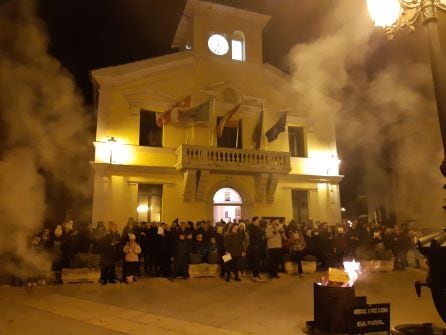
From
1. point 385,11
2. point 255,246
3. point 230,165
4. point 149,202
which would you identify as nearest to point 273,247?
point 255,246

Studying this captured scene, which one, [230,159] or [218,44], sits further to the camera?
[218,44]

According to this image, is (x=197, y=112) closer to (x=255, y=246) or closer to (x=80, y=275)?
(x=255, y=246)

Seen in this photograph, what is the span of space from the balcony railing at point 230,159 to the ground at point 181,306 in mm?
6271

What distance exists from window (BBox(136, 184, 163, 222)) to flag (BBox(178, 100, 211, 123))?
339 centimetres

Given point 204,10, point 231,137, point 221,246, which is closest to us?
point 221,246

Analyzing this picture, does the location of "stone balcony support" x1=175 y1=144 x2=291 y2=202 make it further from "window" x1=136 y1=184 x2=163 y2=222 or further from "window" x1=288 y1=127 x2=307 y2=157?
"window" x1=288 y1=127 x2=307 y2=157

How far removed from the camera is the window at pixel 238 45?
1981 cm

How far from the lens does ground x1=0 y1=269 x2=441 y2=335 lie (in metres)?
5.88

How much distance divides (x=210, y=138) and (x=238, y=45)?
6.16 meters

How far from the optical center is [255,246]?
11180 mm

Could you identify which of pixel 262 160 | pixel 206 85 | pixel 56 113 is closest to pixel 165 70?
pixel 206 85

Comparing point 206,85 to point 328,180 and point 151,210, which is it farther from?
point 328,180

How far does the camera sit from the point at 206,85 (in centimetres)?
1817

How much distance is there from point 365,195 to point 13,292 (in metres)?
20.0
